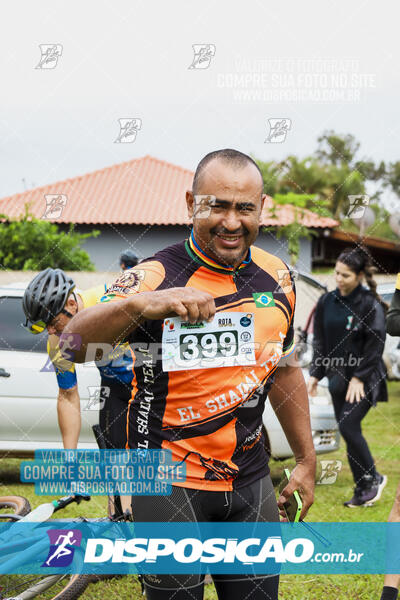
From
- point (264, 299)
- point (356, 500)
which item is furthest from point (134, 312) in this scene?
point (356, 500)

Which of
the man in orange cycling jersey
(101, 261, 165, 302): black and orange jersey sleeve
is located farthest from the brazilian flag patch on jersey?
(101, 261, 165, 302): black and orange jersey sleeve

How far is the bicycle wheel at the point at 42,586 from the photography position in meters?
Answer: 2.87

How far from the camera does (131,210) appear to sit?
22.7 metres

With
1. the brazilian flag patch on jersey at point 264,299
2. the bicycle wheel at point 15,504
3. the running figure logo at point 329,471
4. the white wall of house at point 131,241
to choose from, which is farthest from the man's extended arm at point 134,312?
the white wall of house at point 131,241

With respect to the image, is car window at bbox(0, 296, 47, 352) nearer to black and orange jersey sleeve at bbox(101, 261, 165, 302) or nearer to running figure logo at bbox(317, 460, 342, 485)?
running figure logo at bbox(317, 460, 342, 485)

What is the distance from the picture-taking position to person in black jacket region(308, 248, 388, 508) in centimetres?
521

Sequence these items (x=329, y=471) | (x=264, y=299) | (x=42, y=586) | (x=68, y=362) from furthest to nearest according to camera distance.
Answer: (x=329, y=471) < (x=68, y=362) < (x=42, y=586) < (x=264, y=299)

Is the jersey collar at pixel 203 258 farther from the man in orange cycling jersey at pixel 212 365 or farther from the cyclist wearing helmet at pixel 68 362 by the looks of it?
the cyclist wearing helmet at pixel 68 362

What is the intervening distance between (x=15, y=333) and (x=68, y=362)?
2.54 metres

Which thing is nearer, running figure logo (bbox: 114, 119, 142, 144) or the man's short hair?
the man's short hair

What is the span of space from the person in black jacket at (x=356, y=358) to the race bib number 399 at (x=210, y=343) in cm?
342

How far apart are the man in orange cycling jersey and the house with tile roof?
1720 centimetres

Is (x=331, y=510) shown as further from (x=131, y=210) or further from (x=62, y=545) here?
(x=131, y=210)

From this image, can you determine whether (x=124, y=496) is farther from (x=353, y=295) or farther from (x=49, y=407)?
(x=353, y=295)
